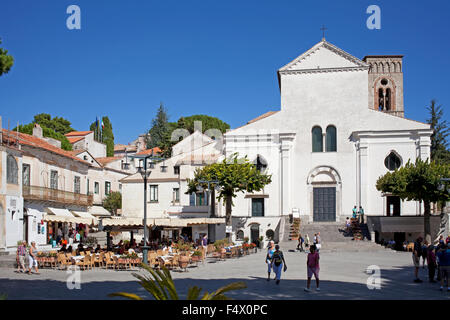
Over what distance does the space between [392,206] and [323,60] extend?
13786mm

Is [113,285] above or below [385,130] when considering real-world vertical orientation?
below

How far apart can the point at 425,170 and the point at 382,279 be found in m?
17.1

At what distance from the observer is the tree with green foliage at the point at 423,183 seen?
3350 cm

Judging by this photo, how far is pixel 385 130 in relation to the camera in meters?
42.7

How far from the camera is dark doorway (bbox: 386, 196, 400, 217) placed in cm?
4209

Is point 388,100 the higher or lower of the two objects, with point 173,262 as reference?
higher

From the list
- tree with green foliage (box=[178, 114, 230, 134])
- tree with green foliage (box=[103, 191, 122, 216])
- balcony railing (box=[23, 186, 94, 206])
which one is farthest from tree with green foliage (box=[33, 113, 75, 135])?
balcony railing (box=[23, 186, 94, 206])

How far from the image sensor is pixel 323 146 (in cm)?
4428

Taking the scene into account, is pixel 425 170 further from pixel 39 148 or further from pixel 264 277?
pixel 39 148

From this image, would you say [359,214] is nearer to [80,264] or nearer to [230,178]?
[230,178]

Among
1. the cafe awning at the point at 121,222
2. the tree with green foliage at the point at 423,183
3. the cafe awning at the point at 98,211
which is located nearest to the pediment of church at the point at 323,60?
the tree with green foliage at the point at 423,183

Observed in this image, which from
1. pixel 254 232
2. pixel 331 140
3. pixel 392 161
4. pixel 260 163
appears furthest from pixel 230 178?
pixel 392 161

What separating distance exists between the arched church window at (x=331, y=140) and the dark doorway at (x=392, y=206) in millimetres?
6185
